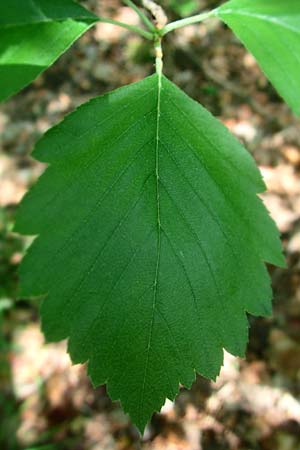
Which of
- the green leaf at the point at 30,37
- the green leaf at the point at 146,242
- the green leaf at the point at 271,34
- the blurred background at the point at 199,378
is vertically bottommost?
the blurred background at the point at 199,378

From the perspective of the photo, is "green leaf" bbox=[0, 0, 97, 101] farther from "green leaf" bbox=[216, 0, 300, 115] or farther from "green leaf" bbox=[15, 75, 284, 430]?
"green leaf" bbox=[216, 0, 300, 115]

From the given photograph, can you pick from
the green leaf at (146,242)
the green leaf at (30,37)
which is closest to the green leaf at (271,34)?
the green leaf at (146,242)

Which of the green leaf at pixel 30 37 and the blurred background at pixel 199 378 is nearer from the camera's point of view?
the green leaf at pixel 30 37

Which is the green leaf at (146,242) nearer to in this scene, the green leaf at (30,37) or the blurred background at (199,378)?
the green leaf at (30,37)

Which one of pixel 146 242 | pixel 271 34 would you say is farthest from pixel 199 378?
pixel 271 34

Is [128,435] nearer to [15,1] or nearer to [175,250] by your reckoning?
[175,250]

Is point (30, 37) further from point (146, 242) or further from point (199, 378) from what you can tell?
point (199, 378)
